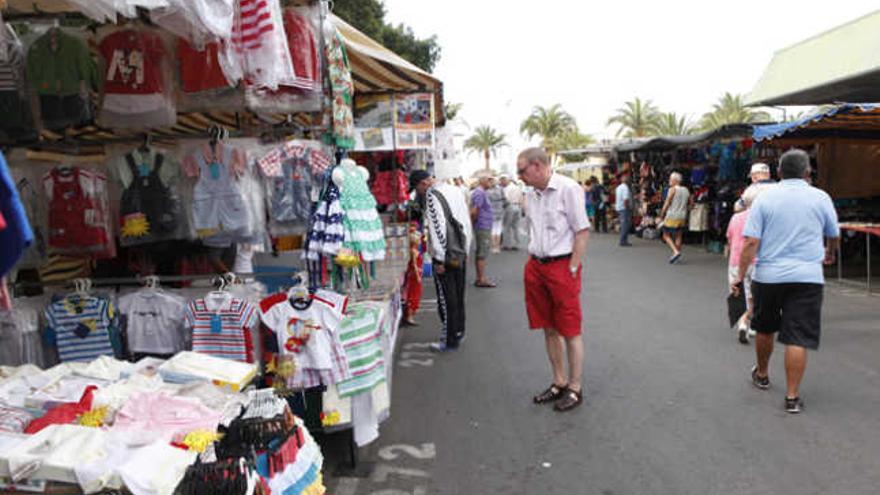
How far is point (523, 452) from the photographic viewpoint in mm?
4656

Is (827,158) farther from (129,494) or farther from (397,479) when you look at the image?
(129,494)

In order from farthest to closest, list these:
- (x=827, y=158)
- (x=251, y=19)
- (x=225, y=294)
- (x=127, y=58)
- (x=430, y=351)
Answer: (x=827, y=158) < (x=430, y=351) < (x=127, y=58) < (x=225, y=294) < (x=251, y=19)

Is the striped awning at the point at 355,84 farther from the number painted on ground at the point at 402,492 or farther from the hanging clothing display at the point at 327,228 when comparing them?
the number painted on ground at the point at 402,492

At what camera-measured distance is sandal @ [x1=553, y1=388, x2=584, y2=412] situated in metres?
5.43

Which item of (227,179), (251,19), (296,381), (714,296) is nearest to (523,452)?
(296,381)

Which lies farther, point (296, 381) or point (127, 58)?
point (127, 58)

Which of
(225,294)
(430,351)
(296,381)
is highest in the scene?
(225,294)

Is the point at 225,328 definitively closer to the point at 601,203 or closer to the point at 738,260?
the point at 738,260

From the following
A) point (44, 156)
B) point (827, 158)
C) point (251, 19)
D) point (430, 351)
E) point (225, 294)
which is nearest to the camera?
point (251, 19)

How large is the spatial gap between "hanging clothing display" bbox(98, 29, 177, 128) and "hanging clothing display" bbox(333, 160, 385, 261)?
1.36 meters

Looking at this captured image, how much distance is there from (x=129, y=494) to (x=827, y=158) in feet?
46.6

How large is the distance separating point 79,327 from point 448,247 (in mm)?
3638

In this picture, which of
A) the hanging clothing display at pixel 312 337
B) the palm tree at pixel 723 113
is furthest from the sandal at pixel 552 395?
the palm tree at pixel 723 113

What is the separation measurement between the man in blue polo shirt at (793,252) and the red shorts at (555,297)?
1.32 m
